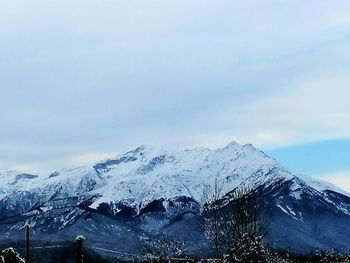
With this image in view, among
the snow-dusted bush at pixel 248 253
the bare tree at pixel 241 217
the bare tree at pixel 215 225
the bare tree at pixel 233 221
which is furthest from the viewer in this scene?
the bare tree at pixel 215 225

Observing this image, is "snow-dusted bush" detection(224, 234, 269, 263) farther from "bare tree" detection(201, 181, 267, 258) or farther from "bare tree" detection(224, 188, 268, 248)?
"bare tree" detection(224, 188, 268, 248)

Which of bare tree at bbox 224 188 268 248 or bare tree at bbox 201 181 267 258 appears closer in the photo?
bare tree at bbox 224 188 268 248

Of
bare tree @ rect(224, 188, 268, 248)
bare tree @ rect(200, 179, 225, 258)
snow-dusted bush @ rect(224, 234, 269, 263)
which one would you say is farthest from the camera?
bare tree @ rect(200, 179, 225, 258)

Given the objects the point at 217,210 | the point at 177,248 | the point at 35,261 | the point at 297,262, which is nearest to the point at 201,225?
the point at 217,210

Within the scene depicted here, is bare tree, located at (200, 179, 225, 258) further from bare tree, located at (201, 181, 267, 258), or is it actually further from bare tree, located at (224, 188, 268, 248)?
bare tree, located at (224, 188, 268, 248)

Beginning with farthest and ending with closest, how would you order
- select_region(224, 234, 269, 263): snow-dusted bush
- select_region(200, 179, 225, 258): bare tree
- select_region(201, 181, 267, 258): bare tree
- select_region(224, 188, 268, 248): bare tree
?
select_region(200, 179, 225, 258): bare tree < select_region(201, 181, 267, 258): bare tree < select_region(224, 188, 268, 248): bare tree < select_region(224, 234, 269, 263): snow-dusted bush

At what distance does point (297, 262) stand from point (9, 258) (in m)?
70.6

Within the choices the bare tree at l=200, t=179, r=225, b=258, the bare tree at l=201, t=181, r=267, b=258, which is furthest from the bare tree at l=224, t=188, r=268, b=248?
the bare tree at l=200, t=179, r=225, b=258

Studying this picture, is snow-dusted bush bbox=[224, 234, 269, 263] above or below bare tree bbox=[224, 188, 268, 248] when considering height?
below

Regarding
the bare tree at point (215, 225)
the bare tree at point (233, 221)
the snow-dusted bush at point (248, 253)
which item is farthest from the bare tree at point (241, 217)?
the snow-dusted bush at point (248, 253)

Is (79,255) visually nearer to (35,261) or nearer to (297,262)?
(297,262)

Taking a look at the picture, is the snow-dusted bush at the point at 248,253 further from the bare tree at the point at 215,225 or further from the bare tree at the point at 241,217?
the bare tree at the point at 215,225

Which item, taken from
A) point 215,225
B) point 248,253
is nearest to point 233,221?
point 215,225

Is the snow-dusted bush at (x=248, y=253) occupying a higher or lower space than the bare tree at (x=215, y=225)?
lower
